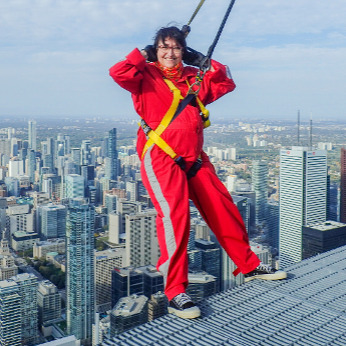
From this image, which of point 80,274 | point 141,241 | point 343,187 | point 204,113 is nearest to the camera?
point 204,113

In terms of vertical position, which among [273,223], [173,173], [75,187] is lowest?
[273,223]

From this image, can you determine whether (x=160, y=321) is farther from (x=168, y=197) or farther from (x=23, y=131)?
(x=23, y=131)

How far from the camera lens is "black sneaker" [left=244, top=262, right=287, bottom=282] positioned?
1553 mm

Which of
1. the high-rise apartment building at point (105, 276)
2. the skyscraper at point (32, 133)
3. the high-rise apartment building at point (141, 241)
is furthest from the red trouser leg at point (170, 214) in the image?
the skyscraper at point (32, 133)

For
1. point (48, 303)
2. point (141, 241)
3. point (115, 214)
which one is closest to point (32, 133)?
point (115, 214)

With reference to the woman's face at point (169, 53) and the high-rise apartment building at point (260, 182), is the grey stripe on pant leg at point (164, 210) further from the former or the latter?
the high-rise apartment building at point (260, 182)

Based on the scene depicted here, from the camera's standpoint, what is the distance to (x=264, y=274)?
156 cm

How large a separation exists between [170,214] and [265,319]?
37 centimetres

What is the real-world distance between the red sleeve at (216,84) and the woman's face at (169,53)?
0.11 meters

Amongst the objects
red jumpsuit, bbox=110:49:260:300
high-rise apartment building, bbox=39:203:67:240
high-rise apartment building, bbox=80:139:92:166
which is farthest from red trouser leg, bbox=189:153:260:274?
high-rise apartment building, bbox=80:139:92:166

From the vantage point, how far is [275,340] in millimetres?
1184

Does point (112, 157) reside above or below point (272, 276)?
below

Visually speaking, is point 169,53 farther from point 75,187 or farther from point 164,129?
point 75,187

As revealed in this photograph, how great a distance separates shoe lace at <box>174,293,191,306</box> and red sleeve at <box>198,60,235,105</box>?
0.58 metres
